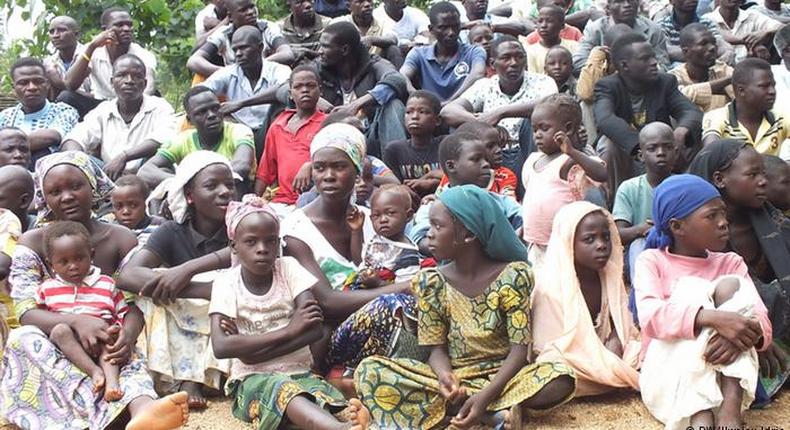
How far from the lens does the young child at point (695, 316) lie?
3.89 m

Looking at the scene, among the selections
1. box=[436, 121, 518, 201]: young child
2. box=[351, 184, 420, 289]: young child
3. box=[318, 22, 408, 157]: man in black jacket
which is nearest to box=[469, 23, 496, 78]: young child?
box=[318, 22, 408, 157]: man in black jacket

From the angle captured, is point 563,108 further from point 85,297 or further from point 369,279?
point 85,297

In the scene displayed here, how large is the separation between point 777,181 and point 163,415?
3.14 metres

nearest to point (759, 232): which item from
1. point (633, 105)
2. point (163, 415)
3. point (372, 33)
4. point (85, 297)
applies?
point (633, 105)

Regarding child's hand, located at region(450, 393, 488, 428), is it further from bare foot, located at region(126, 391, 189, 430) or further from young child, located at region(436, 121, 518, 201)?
young child, located at region(436, 121, 518, 201)

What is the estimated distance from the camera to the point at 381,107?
23.5ft

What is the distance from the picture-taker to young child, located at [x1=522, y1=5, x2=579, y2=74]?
8.04 m

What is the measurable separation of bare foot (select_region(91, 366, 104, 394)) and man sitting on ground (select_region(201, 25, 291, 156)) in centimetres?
361

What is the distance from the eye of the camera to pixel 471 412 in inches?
157

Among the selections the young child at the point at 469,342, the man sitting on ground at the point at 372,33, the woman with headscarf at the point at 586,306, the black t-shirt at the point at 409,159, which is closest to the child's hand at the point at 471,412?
the young child at the point at 469,342

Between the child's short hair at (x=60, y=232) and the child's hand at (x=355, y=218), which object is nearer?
the child's short hair at (x=60, y=232)

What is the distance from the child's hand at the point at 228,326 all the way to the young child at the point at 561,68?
400 cm

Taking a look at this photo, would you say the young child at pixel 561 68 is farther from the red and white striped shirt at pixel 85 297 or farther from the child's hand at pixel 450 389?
the red and white striped shirt at pixel 85 297

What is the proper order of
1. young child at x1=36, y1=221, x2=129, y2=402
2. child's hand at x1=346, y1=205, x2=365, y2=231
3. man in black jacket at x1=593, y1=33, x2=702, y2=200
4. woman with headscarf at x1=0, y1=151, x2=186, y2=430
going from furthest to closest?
man in black jacket at x1=593, y1=33, x2=702, y2=200
child's hand at x1=346, y1=205, x2=365, y2=231
young child at x1=36, y1=221, x2=129, y2=402
woman with headscarf at x1=0, y1=151, x2=186, y2=430
